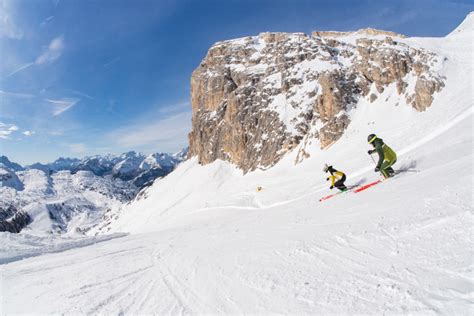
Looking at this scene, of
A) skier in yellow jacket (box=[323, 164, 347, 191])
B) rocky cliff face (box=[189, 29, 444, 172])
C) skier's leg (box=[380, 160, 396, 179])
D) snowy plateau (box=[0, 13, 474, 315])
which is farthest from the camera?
rocky cliff face (box=[189, 29, 444, 172])

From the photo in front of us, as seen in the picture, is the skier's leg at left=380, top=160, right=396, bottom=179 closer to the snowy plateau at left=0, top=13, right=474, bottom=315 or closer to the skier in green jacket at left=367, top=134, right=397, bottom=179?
the skier in green jacket at left=367, top=134, right=397, bottom=179

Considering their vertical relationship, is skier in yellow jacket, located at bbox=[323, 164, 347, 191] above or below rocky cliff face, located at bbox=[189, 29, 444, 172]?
below

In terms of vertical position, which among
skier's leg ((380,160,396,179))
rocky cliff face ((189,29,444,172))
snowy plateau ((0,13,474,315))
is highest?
rocky cliff face ((189,29,444,172))

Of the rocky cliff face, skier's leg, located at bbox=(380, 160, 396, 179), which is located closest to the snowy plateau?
skier's leg, located at bbox=(380, 160, 396, 179)

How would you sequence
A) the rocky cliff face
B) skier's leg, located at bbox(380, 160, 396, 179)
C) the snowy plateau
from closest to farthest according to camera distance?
the snowy plateau < skier's leg, located at bbox(380, 160, 396, 179) < the rocky cliff face

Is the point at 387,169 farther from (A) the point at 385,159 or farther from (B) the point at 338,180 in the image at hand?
(B) the point at 338,180

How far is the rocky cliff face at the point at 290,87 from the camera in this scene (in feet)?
149

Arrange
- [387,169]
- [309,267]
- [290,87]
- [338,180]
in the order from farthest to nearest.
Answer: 1. [290,87]
2. [338,180]
3. [387,169]
4. [309,267]

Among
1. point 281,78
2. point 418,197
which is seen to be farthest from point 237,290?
point 281,78

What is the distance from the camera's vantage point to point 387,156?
1357cm

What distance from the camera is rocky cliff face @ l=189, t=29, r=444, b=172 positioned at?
45.3 metres

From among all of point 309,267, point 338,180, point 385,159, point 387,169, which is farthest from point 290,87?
point 309,267

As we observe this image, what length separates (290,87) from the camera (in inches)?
2827

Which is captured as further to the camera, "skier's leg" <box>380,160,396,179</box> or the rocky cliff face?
the rocky cliff face
